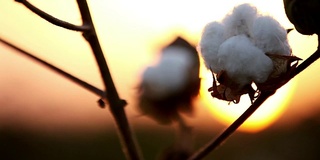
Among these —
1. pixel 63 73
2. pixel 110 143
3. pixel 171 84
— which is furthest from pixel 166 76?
pixel 110 143

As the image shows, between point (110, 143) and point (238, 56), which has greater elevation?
point (110, 143)

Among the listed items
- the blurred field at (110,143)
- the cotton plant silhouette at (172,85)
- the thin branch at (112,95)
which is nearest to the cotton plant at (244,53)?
the thin branch at (112,95)

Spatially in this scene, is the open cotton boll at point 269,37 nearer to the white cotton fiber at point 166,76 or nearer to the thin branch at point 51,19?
the thin branch at point 51,19

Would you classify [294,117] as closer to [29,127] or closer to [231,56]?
[29,127]

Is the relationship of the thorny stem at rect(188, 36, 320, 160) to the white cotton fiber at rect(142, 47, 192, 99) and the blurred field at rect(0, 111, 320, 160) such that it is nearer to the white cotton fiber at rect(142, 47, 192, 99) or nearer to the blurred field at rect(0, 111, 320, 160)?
the white cotton fiber at rect(142, 47, 192, 99)

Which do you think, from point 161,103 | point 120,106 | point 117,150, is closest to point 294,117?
point 117,150

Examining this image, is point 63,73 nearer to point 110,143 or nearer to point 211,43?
point 211,43

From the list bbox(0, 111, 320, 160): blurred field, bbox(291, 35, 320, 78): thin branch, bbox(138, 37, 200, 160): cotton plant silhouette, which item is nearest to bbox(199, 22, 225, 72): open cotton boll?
bbox(291, 35, 320, 78): thin branch
